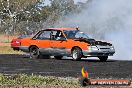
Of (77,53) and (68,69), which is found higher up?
(77,53)

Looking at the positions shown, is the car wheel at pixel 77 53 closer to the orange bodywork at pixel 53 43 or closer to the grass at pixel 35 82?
the orange bodywork at pixel 53 43

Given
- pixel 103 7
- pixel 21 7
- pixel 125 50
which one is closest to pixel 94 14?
pixel 103 7

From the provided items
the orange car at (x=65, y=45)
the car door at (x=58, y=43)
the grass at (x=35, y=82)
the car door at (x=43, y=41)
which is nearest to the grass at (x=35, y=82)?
the grass at (x=35, y=82)

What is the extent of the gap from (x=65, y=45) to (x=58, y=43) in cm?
43

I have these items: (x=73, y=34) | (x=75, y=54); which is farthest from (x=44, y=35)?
(x=75, y=54)

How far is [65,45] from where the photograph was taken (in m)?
23.4

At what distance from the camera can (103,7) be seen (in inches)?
2034

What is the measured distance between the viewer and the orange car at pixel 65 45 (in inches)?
886

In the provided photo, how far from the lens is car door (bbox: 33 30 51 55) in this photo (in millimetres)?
24062

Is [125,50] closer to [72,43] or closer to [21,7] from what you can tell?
[72,43]

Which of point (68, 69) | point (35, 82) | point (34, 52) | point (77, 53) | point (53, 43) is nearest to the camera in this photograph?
point (35, 82)

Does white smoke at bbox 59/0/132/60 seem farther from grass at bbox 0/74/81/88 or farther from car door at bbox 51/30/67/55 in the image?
grass at bbox 0/74/81/88

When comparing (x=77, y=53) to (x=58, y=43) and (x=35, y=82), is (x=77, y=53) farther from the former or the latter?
(x=35, y=82)

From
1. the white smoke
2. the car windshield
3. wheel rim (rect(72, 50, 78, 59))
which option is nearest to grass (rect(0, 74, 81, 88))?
wheel rim (rect(72, 50, 78, 59))
